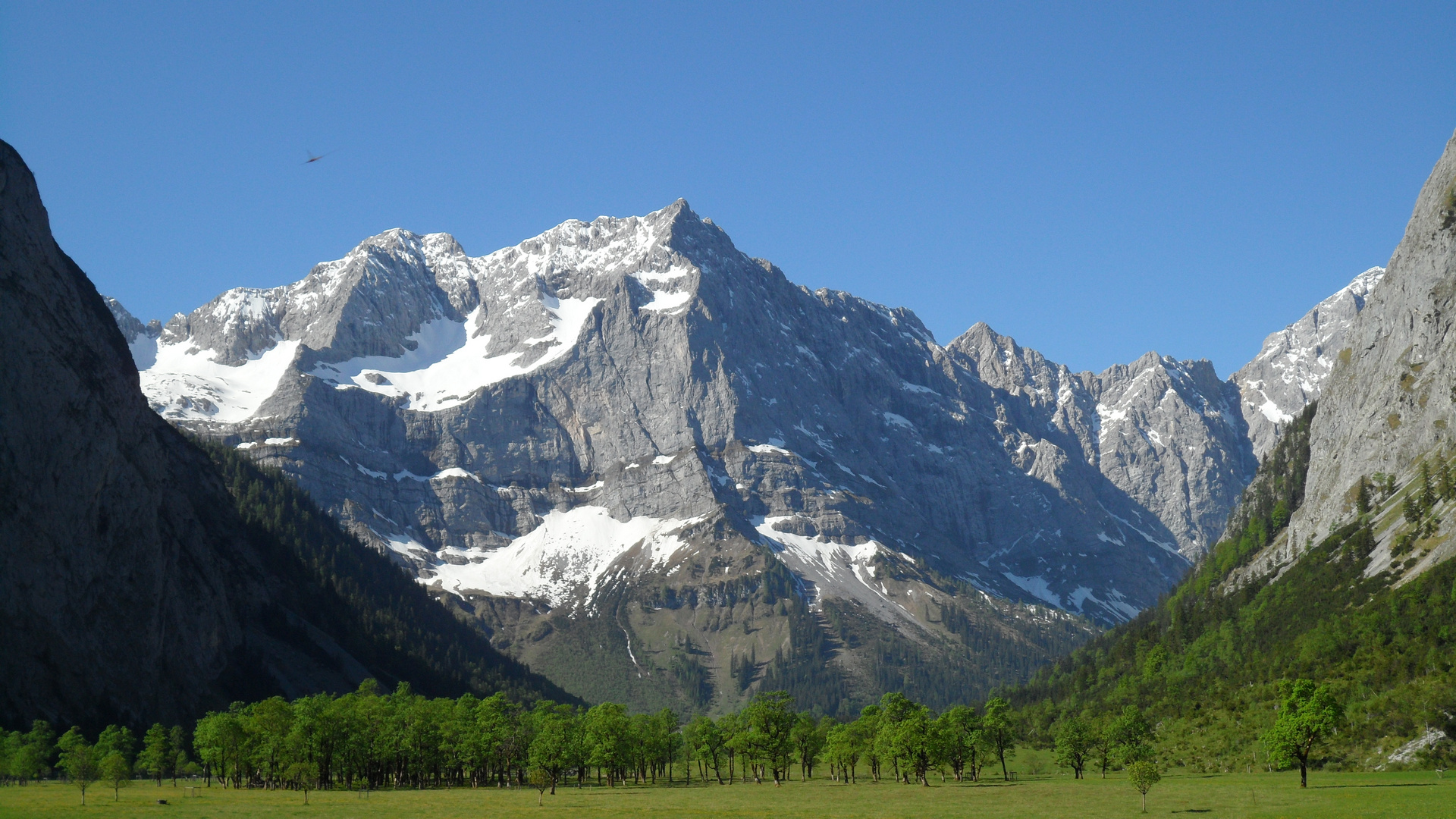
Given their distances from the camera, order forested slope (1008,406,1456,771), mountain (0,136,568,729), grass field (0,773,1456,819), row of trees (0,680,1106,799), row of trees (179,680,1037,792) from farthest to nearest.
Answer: mountain (0,136,568,729), row of trees (179,680,1037,792), row of trees (0,680,1106,799), forested slope (1008,406,1456,771), grass field (0,773,1456,819)

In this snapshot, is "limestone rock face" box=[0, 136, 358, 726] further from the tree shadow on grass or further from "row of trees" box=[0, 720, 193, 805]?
the tree shadow on grass

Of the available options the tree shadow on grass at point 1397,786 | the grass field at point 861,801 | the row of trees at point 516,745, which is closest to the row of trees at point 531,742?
→ the row of trees at point 516,745

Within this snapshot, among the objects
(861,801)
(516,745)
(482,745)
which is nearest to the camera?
(861,801)

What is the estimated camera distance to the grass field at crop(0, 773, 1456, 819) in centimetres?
8606

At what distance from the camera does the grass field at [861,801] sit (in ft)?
282

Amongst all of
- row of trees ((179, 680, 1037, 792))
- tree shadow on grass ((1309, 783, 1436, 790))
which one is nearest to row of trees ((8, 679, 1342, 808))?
row of trees ((179, 680, 1037, 792))

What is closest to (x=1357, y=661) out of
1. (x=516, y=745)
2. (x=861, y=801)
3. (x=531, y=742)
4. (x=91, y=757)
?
(x=861, y=801)

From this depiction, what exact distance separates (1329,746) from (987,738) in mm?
40624

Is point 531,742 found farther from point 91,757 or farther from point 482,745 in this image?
point 91,757

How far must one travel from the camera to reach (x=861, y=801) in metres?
104

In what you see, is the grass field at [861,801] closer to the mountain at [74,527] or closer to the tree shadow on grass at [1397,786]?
the tree shadow on grass at [1397,786]

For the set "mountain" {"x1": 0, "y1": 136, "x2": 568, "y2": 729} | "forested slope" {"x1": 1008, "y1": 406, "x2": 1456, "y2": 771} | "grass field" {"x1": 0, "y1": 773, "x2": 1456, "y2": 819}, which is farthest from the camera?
"mountain" {"x1": 0, "y1": 136, "x2": 568, "y2": 729}

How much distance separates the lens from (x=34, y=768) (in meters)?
123

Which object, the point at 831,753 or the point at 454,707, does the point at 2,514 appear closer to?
the point at 454,707
